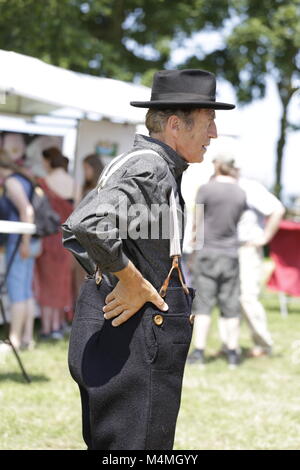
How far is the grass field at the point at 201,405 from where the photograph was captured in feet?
16.6

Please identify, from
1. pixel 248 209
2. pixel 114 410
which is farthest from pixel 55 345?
pixel 114 410

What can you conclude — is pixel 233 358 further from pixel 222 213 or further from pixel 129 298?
pixel 129 298

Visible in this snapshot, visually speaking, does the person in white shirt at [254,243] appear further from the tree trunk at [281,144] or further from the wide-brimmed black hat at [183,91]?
the tree trunk at [281,144]

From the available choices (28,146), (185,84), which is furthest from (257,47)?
(185,84)

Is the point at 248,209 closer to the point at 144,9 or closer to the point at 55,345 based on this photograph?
the point at 55,345

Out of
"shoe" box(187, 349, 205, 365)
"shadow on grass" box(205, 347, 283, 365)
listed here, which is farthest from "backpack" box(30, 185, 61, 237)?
Result: "shadow on grass" box(205, 347, 283, 365)

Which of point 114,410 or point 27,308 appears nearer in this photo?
point 114,410

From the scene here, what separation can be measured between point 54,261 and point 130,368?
5.80m

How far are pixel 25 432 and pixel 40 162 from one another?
199 inches

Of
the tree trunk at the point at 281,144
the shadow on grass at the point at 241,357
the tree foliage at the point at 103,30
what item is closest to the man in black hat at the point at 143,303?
the shadow on grass at the point at 241,357

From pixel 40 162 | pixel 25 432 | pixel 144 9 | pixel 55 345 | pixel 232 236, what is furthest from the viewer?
pixel 144 9

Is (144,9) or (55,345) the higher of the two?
(144,9)

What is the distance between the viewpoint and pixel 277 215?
25.8ft

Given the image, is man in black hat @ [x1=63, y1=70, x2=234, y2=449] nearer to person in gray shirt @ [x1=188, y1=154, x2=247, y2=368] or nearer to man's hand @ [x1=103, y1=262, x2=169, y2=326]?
man's hand @ [x1=103, y1=262, x2=169, y2=326]
